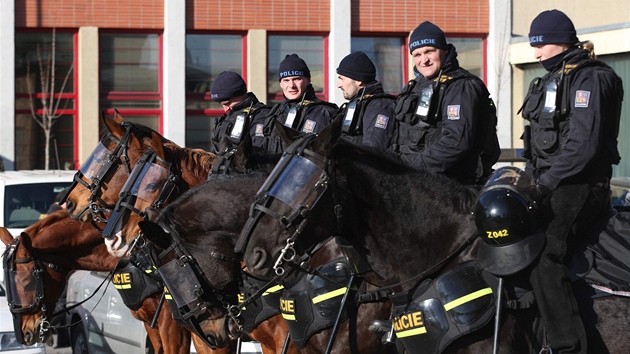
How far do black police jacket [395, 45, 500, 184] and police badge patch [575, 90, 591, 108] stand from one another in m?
0.96

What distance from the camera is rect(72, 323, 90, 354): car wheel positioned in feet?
35.6

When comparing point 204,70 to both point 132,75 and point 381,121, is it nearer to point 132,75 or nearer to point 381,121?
point 132,75

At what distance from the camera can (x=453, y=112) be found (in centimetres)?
596

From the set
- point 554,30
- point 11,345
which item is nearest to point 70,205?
point 11,345

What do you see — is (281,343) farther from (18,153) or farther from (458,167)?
(18,153)

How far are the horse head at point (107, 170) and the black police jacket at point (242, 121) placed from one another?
894 mm

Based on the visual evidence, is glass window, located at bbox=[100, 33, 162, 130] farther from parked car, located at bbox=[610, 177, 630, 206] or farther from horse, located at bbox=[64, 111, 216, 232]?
horse, located at bbox=[64, 111, 216, 232]

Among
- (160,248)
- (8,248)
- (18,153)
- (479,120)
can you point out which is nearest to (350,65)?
(479,120)

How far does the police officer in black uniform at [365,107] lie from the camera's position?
23.6ft

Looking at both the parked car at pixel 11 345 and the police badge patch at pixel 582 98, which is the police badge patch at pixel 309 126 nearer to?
the police badge patch at pixel 582 98

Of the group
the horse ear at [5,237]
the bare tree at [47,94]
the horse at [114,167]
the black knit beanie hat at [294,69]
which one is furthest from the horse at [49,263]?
the bare tree at [47,94]

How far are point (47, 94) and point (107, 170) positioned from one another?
1363 centimetres

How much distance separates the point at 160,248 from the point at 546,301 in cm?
226

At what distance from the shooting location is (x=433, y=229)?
5047mm
